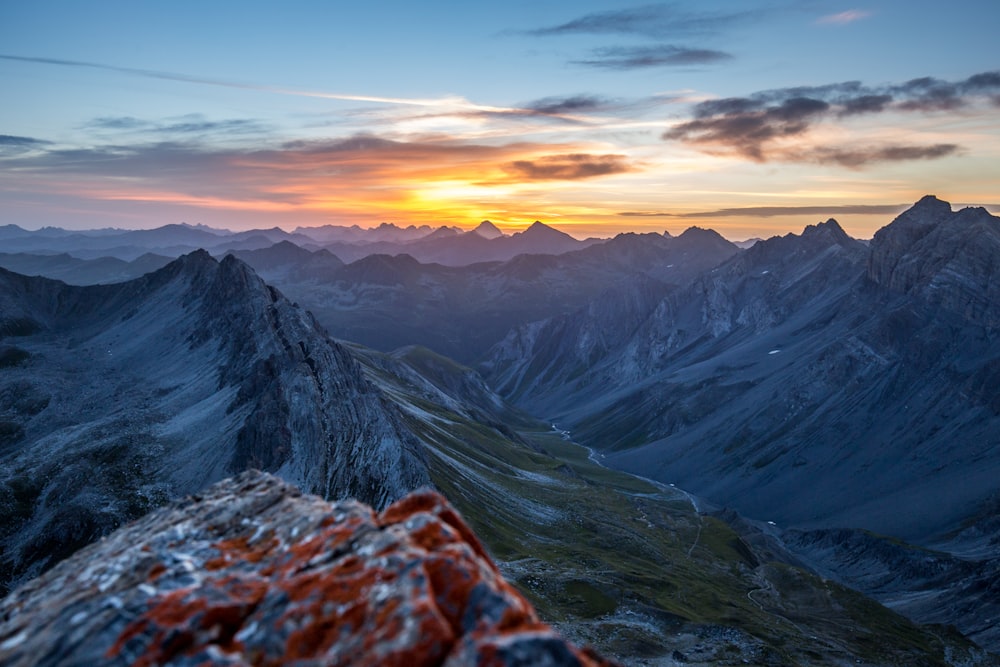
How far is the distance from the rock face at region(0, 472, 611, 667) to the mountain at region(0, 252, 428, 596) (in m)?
74.2

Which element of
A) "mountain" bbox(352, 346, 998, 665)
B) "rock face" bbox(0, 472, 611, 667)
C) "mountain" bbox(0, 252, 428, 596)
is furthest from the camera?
"mountain" bbox(352, 346, 998, 665)

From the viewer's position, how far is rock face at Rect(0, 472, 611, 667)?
12797 mm

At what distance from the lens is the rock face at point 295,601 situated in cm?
1280

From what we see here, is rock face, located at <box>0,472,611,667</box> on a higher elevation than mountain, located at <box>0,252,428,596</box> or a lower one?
higher

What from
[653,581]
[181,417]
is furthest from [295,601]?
[653,581]

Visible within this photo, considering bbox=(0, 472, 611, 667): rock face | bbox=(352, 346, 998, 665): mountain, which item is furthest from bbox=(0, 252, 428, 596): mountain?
bbox=(0, 472, 611, 667): rock face

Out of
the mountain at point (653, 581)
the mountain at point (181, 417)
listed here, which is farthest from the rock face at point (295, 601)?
the mountain at point (181, 417)

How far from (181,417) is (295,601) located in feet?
348

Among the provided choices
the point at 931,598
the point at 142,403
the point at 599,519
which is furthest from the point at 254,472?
the point at 931,598

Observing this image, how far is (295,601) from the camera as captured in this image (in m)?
14.7

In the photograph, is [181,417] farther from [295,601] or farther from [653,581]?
[295,601]

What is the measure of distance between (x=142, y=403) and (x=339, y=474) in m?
41.4

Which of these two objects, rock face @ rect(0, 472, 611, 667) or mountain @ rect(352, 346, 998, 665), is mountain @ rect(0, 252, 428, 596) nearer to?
mountain @ rect(352, 346, 998, 665)

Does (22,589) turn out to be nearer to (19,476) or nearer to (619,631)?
(619,631)
